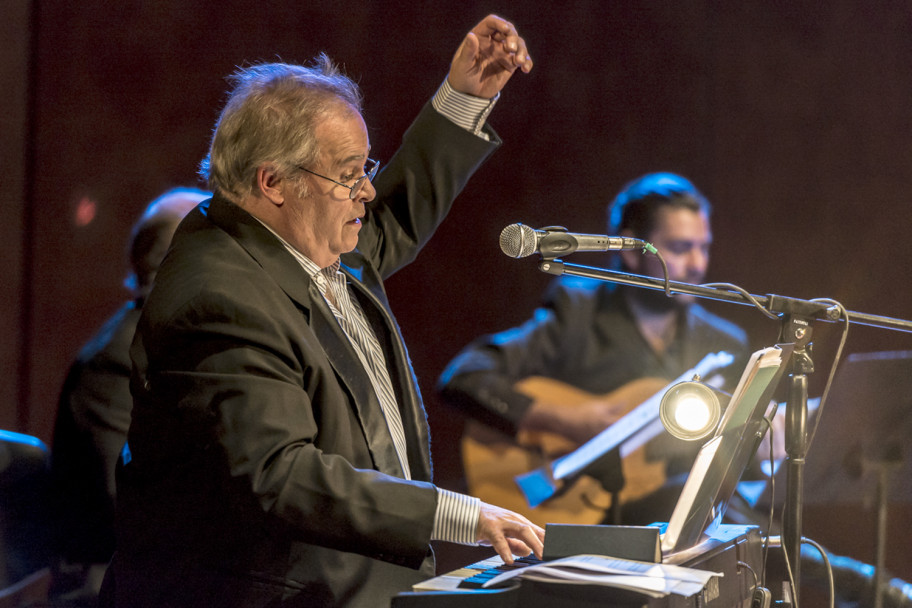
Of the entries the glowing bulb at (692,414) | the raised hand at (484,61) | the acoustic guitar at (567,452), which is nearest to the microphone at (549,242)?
the glowing bulb at (692,414)

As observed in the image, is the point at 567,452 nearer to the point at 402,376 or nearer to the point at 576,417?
the point at 576,417

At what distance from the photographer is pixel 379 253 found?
2.31 meters

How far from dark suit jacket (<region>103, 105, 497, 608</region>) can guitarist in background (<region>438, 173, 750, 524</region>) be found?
1.76 meters

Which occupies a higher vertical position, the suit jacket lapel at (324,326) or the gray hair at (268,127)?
the gray hair at (268,127)

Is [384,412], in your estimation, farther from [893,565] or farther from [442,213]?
[893,565]

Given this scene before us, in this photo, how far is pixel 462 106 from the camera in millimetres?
2307

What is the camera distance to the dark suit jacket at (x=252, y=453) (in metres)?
1.51

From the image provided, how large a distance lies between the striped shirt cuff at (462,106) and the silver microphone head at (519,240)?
714 millimetres

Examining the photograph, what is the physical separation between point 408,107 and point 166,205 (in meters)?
1.77

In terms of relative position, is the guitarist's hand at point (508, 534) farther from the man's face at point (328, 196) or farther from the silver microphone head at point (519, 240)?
the man's face at point (328, 196)

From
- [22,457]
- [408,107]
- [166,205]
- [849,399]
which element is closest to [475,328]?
[408,107]

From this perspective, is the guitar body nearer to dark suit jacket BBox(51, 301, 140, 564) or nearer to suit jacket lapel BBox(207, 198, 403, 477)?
dark suit jacket BBox(51, 301, 140, 564)

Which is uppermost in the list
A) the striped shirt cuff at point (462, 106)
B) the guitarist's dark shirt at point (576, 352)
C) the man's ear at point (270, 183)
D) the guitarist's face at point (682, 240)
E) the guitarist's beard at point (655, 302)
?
the striped shirt cuff at point (462, 106)

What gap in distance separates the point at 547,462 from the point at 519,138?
159 cm
